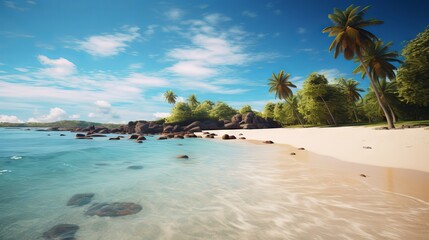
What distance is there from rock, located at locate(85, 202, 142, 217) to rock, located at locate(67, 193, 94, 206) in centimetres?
51

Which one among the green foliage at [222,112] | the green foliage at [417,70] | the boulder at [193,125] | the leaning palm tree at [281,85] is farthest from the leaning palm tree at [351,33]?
the green foliage at [222,112]

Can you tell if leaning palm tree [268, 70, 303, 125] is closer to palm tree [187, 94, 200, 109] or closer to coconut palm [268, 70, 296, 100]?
coconut palm [268, 70, 296, 100]

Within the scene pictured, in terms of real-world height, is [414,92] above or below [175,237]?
above

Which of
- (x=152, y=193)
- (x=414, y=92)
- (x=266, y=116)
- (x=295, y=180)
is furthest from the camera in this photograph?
(x=266, y=116)

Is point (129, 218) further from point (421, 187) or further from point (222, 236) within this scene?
point (421, 187)

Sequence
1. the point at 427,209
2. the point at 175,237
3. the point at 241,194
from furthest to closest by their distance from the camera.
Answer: the point at 241,194
the point at 427,209
the point at 175,237

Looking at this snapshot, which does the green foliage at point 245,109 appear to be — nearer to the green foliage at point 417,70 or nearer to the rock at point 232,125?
the rock at point 232,125

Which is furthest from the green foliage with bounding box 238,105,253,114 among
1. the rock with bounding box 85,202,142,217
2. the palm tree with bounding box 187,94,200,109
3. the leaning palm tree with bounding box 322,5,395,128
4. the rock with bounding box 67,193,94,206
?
the rock with bounding box 85,202,142,217

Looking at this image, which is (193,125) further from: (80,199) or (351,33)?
(80,199)

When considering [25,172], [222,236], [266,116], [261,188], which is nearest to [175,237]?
[222,236]

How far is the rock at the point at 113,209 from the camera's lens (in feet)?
16.4

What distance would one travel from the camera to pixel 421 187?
5867 millimetres

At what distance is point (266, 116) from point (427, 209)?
61.2m

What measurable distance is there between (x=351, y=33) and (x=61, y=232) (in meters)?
30.9
